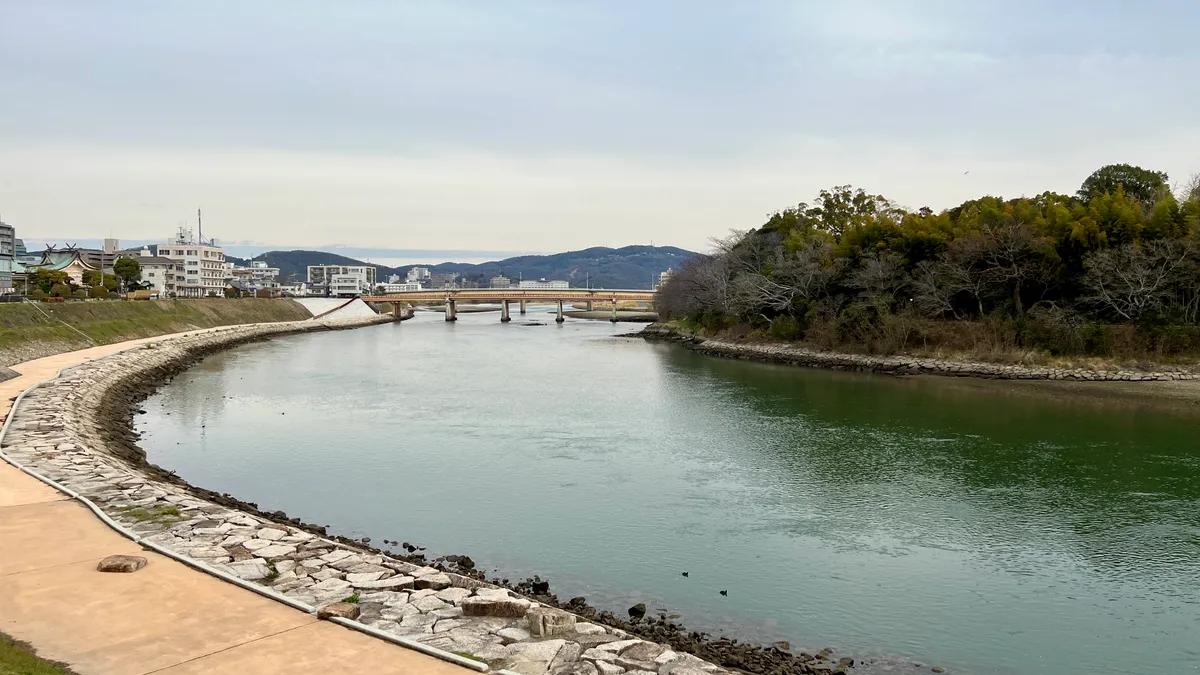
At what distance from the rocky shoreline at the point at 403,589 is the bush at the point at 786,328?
95.4ft

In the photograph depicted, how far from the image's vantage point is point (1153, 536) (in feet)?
32.9

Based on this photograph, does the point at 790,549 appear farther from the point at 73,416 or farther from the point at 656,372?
the point at 656,372

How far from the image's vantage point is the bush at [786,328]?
36.4m

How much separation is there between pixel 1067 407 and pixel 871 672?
681 inches

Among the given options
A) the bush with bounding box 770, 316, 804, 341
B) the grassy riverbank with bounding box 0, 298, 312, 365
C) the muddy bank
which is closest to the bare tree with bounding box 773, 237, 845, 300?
the bush with bounding box 770, 316, 804, 341

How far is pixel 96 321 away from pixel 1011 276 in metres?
36.0

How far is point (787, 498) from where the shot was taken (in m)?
11.9

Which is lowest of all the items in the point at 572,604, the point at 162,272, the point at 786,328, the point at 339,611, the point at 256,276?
the point at 572,604

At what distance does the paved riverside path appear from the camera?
15.8ft

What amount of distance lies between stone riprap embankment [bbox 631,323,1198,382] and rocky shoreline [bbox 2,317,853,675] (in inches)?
919

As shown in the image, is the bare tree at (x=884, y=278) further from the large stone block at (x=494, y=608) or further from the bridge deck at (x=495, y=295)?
the bridge deck at (x=495, y=295)

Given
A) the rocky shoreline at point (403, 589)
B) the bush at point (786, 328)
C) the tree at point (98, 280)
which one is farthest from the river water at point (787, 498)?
the tree at point (98, 280)

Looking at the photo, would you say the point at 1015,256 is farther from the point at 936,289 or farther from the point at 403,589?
the point at 403,589

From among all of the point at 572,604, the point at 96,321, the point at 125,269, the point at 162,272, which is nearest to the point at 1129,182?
the point at 572,604
